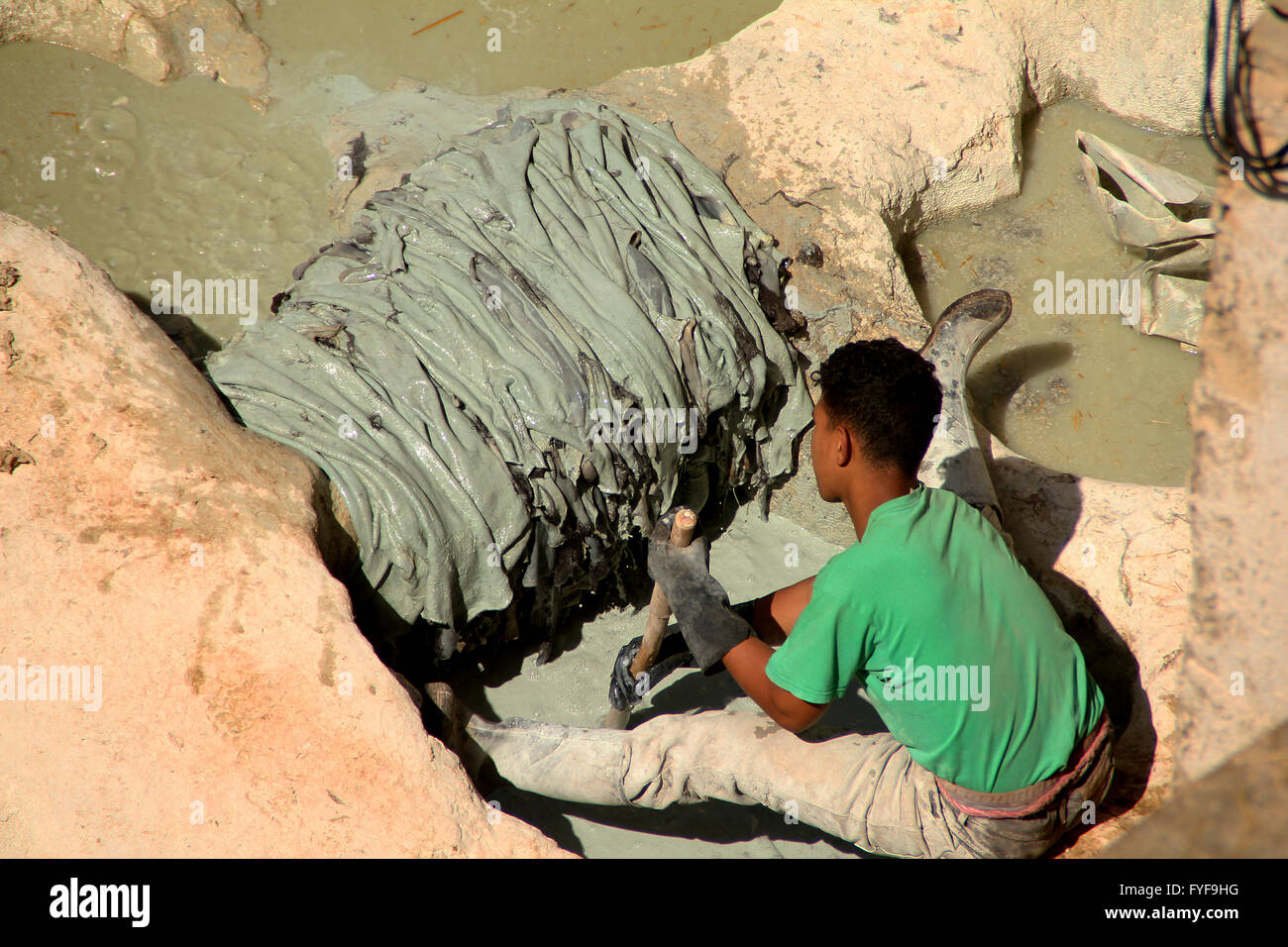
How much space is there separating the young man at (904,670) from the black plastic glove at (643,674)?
0.79 feet

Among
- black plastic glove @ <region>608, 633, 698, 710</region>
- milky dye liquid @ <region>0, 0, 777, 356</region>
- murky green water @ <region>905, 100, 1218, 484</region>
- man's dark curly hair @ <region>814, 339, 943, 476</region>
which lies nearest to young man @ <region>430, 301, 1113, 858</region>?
man's dark curly hair @ <region>814, 339, 943, 476</region>

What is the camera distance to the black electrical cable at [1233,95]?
12.6 ft

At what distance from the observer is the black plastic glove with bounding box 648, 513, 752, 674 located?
2227 millimetres

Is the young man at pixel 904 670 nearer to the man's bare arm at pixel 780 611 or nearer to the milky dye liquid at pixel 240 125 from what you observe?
the man's bare arm at pixel 780 611

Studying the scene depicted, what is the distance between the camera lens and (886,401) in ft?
6.48

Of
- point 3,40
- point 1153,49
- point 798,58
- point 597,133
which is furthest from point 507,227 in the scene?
point 1153,49

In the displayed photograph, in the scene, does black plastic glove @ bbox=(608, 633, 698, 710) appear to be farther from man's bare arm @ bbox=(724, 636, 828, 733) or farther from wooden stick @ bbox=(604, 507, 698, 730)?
man's bare arm @ bbox=(724, 636, 828, 733)

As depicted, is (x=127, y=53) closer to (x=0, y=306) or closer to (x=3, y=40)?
(x=3, y=40)

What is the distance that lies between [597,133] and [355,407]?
139cm

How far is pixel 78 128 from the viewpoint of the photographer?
381cm

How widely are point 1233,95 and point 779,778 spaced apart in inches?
145

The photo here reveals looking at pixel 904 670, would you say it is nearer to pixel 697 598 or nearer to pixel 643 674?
pixel 697 598

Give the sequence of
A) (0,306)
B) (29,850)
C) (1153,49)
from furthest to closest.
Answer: (1153,49)
(0,306)
(29,850)

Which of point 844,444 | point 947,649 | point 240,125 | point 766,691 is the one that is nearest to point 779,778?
point 766,691
